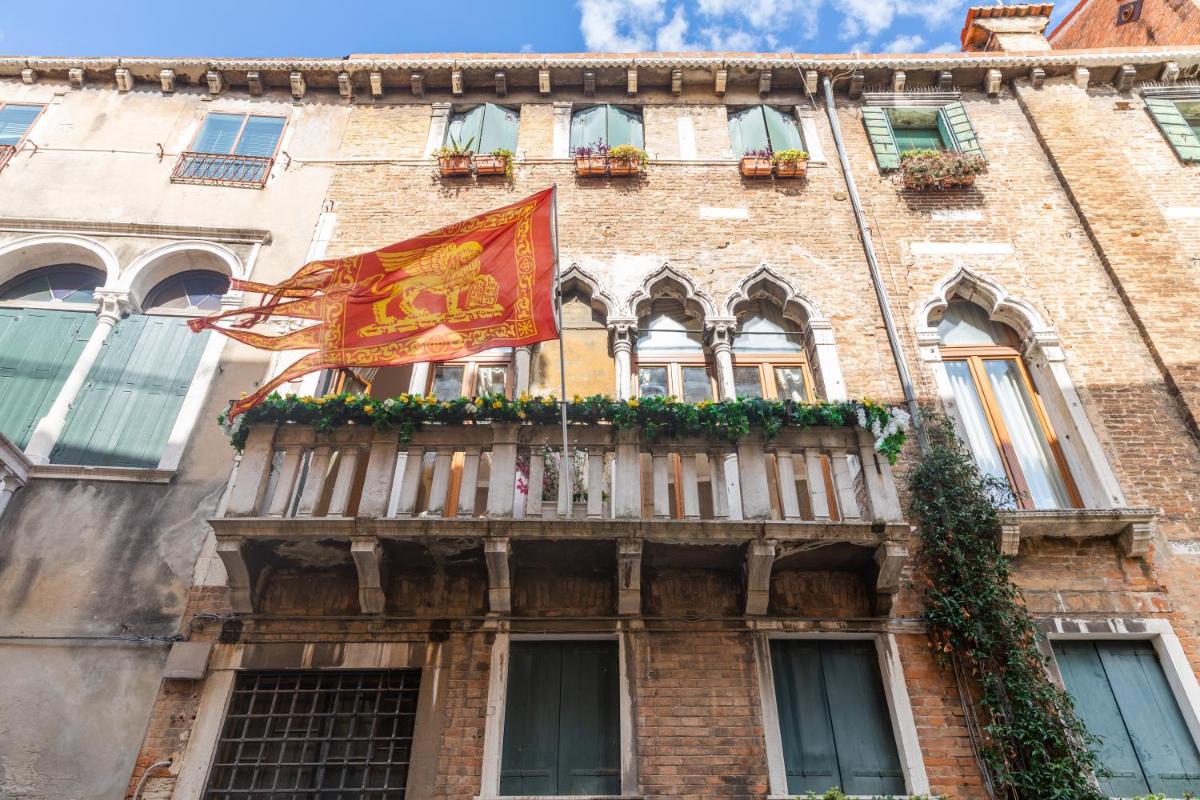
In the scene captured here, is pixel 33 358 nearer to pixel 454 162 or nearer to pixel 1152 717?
pixel 454 162

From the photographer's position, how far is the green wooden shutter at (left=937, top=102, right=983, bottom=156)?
10.8m

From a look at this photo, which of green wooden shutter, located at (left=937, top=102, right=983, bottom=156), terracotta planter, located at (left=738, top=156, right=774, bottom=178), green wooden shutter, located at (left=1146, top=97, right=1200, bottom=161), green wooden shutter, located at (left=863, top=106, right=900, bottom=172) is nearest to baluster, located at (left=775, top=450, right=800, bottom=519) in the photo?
terracotta planter, located at (left=738, top=156, right=774, bottom=178)

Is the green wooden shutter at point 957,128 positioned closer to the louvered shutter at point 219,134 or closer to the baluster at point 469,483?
the baluster at point 469,483

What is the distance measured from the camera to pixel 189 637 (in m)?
6.54

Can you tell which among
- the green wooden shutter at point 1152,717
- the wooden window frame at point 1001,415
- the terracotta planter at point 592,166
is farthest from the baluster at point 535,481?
the terracotta planter at point 592,166

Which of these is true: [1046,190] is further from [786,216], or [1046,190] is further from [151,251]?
[151,251]

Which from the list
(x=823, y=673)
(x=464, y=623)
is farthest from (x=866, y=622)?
(x=464, y=623)

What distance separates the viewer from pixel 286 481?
6.51 m

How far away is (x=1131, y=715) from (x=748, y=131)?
27.4 feet

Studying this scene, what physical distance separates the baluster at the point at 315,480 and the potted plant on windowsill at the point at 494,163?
5124 millimetres

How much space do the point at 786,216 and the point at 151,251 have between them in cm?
777

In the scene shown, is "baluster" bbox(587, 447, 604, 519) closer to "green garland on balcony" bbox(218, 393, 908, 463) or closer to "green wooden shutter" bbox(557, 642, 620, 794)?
"green garland on balcony" bbox(218, 393, 908, 463)

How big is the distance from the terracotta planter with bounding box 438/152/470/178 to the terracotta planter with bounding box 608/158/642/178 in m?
1.90

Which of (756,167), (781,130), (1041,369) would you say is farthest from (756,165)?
(1041,369)
